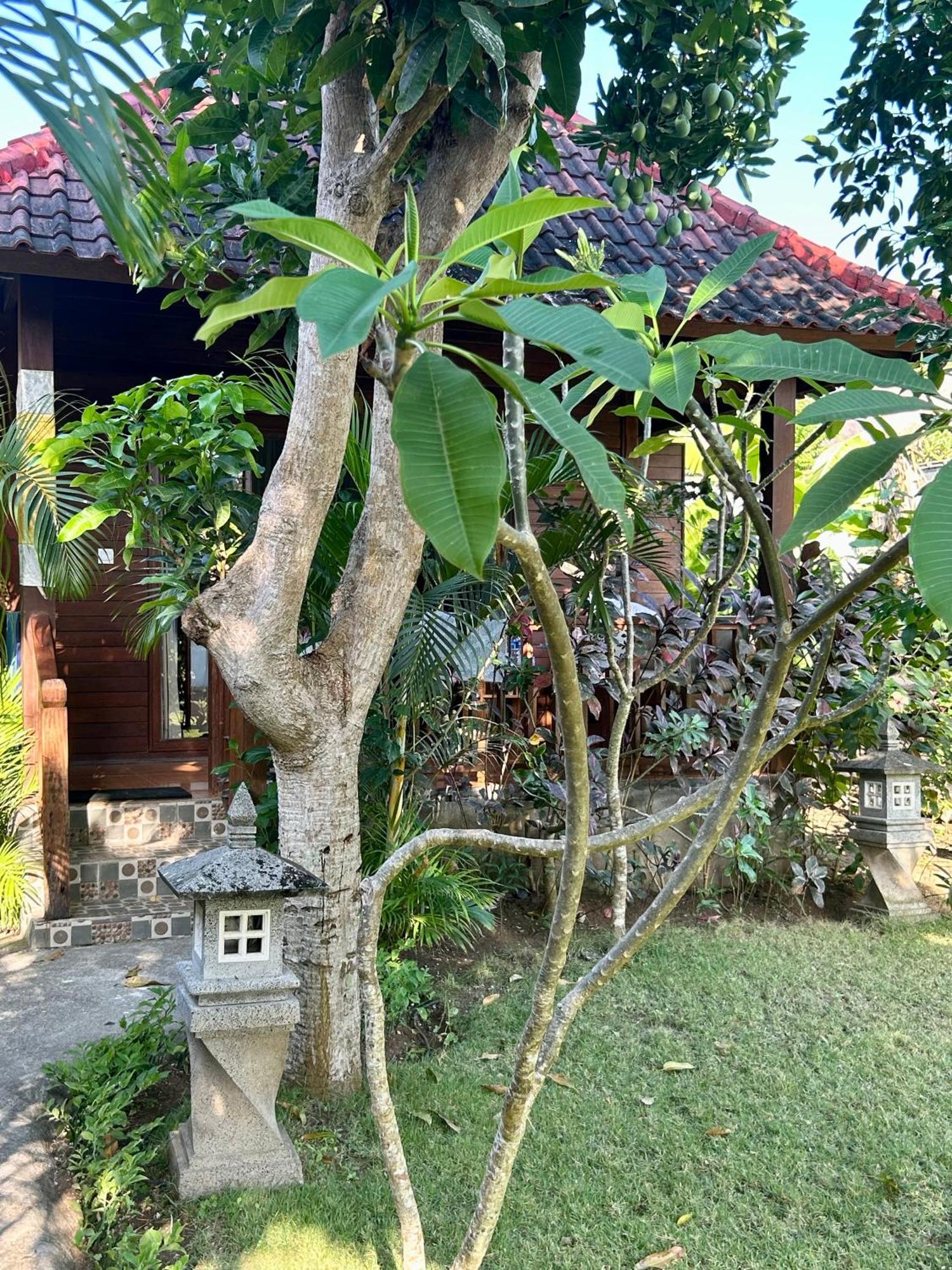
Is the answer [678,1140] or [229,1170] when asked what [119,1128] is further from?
[678,1140]

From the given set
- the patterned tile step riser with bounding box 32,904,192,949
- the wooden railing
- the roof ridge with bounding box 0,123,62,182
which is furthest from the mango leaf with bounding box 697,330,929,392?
the roof ridge with bounding box 0,123,62,182

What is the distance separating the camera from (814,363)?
1.05m

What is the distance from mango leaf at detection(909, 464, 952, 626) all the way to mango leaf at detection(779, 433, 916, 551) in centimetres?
18

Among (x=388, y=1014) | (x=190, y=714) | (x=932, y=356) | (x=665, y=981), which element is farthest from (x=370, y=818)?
(x=190, y=714)

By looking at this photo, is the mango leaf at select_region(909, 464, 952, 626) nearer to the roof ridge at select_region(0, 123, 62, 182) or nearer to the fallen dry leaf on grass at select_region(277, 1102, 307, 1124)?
the fallen dry leaf on grass at select_region(277, 1102, 307, 1124)

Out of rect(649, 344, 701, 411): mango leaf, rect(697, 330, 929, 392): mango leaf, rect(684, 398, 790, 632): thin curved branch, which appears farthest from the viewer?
rect(684, 398, 790, 632): thin curved branch

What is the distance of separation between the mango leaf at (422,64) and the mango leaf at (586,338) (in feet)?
6.34

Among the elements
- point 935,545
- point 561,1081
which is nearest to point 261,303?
point 935,545

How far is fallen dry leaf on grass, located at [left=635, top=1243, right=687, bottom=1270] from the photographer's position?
8.27 feet

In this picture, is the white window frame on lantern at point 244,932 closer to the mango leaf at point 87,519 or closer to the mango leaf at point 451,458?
the mango leaf at point 87,519

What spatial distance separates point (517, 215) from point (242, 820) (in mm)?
2341

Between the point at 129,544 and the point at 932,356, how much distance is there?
2.49m

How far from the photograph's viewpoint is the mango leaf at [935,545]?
2.68 feet

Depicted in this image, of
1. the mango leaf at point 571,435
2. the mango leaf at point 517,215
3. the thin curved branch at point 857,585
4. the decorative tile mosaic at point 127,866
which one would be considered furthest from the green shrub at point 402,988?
the mango leaf at point 517,215
